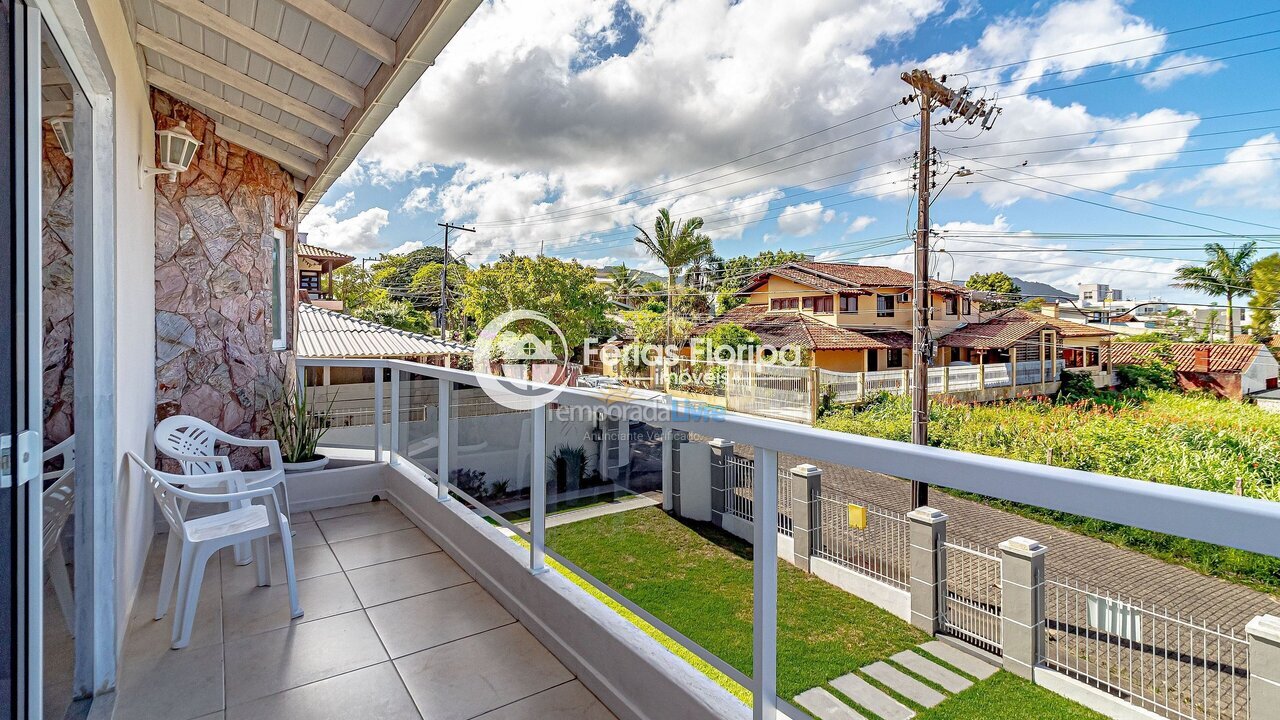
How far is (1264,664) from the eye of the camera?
73cm

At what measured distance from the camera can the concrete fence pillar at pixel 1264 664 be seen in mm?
698

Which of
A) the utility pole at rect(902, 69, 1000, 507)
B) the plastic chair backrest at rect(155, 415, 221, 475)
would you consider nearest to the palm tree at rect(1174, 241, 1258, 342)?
the utility pole at rect(902, 69, 1000, 507)

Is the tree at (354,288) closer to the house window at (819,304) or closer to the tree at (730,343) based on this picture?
the tree at (730,343)

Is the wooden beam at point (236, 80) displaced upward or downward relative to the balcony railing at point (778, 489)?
upward

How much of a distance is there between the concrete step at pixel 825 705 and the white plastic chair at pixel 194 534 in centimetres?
216

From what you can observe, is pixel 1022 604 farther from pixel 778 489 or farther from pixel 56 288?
pixel 56 288

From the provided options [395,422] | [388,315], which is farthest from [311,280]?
[395,422]

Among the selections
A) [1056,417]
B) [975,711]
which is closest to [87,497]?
[975,711]

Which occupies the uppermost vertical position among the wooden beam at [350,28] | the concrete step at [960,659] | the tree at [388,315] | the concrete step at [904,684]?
the tree at [388,315]

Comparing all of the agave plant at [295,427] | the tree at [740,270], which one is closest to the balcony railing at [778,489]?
the agave plant at [295,427]

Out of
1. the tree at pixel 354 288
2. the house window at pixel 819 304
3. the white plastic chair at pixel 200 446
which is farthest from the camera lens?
the tree at pixel 354 288

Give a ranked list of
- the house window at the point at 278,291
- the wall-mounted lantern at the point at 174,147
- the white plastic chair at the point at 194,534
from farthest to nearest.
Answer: the house window at the point at 278,291 → the wall-mounted lantern at the point at 174,147 → the white plastic chair at the point at 194,534

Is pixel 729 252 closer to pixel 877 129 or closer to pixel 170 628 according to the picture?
pixel 877 129

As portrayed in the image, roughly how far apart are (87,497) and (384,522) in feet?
6.34
